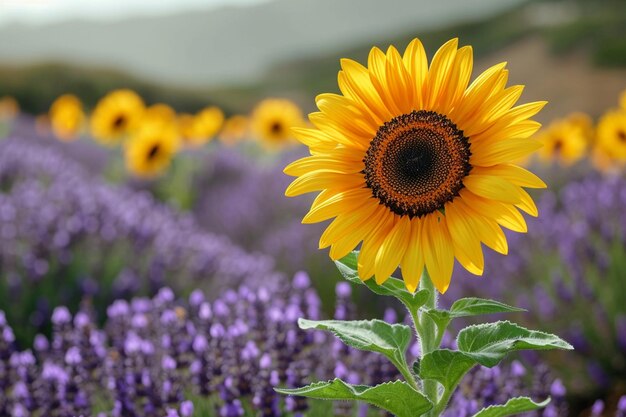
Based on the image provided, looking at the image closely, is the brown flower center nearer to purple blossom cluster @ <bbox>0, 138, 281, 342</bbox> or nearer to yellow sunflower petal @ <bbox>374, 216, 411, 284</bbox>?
purple blossom cluster @ <bbox>0, 138, 281, 342</bbox>

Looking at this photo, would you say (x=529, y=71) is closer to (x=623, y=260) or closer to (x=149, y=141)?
(x=149, y=141)

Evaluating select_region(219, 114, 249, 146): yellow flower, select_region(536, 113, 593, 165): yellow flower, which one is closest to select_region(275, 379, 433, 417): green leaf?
select_region(536, 113, 593, 165): yellow flower

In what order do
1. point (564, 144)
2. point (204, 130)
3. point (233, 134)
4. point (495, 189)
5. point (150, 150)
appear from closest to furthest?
point (495, 189) < point (564, 144) < point (150, 150) < point (204, 130) < point (233, 134)

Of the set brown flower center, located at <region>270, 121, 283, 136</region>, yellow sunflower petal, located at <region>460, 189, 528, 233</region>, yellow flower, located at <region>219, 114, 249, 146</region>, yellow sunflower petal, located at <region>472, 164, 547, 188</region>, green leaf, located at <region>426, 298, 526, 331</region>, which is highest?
yellow flower, located at <region>219, 114, 249, 146</region>

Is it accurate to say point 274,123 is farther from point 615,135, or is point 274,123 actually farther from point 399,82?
point 399,82

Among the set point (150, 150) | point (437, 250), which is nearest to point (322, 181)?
point (437, 250)

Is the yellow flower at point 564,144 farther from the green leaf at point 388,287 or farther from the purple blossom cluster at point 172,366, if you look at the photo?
the green leaf at point 388,287

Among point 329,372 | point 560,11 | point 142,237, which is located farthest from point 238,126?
point 560,11
